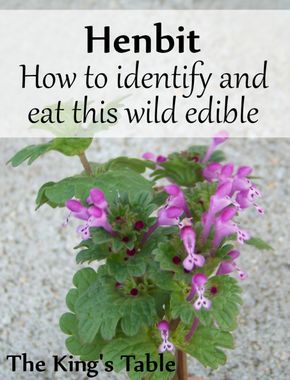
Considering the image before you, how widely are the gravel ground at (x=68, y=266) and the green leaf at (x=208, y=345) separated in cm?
71

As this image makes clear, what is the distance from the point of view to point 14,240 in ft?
8.35

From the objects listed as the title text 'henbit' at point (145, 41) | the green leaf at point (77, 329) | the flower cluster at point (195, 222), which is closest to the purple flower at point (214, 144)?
the flower cluster at point (195, 222)

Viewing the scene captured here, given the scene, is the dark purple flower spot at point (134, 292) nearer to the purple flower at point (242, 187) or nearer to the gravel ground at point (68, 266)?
the purple flower at point (242, 187)

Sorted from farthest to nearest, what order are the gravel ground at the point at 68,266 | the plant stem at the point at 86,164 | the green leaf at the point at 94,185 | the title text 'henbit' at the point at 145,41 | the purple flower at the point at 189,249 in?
the title text 'henbit' at the point at 145,41
the gravel ground at the point at 68,266
the plant stem at the point at 86,164
the green leaf at the point at 94,185
the purple flower at the point at 189,249

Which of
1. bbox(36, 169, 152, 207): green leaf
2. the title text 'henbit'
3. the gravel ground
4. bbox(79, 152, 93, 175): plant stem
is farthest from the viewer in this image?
the title text 'henbit'

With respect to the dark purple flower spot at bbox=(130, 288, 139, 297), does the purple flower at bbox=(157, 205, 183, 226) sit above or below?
above

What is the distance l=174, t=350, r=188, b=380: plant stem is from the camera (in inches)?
56.1

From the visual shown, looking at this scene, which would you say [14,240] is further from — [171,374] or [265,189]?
[171,374]

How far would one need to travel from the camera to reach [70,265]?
95.8 inches

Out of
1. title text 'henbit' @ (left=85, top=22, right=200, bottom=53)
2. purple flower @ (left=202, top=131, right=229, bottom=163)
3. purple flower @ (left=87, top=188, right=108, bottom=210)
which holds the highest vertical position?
title text 'henbit' @ (left=85, top=22, right=200, bottom=53)

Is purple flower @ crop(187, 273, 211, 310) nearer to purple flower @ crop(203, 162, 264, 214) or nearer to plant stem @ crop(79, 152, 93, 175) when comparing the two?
purple flower @ crop(203, 162, 264, 214)

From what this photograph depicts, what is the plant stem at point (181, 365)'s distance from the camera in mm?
1426

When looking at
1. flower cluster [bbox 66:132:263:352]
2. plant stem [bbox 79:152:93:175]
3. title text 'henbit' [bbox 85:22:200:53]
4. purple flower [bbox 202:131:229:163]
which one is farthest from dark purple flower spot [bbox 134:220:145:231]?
title text 'henbit' [bbox 85:22:200:53]

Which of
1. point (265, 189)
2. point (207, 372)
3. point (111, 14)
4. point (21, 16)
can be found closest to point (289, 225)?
point (265, 189)
